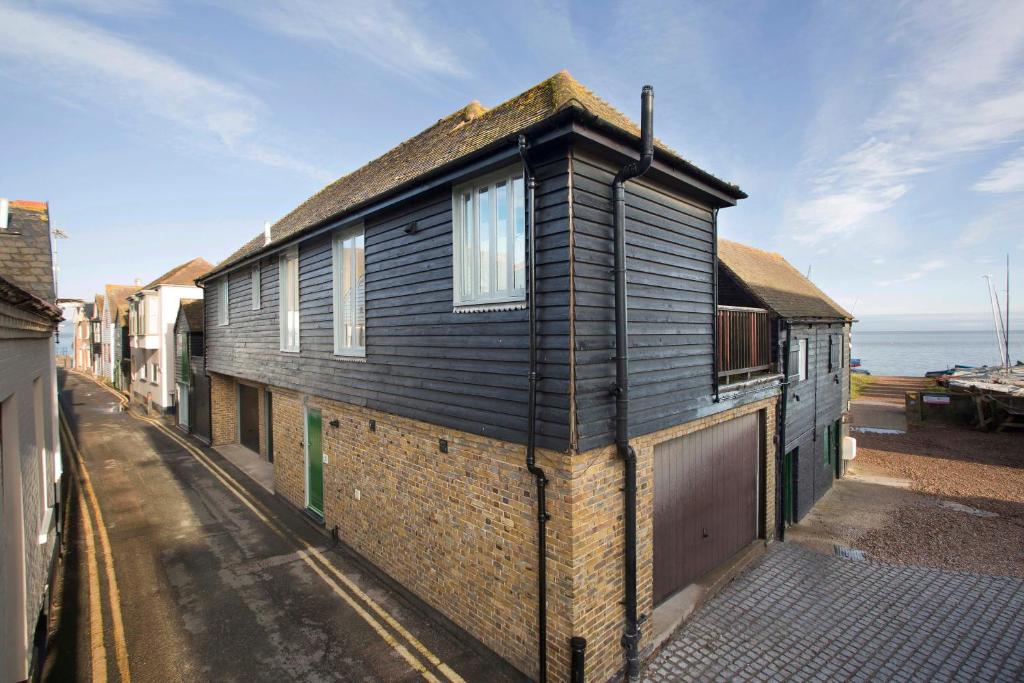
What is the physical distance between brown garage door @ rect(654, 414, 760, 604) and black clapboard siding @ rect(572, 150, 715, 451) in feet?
2.78

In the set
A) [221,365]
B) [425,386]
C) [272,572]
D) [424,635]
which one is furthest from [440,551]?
[221,365]

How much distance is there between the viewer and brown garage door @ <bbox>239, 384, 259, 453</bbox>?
56.0 ft

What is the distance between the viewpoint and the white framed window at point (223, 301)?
15.2m

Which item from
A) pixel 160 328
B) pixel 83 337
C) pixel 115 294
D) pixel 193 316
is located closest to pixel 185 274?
pixel 160 328

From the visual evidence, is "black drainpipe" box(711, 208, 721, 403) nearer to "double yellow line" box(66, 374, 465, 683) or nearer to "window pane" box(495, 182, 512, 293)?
"window pane" box(495, 182, 512, 293)

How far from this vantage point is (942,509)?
12.4 metres

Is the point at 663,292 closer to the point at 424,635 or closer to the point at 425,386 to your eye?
the point at 425,386

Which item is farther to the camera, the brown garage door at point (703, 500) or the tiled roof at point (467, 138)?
the brown garage door at point (703, 500)

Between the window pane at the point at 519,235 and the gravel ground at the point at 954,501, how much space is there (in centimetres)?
990

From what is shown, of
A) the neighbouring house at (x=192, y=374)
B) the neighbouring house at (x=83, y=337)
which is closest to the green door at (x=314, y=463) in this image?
the neighbouring house at (x=192, y=374)

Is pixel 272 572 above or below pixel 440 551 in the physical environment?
below

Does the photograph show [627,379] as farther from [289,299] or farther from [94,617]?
[289,299]

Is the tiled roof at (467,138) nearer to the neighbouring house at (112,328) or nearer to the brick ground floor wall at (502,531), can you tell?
the brick ground floor wall at (502,531)

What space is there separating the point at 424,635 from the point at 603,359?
4706 mm
